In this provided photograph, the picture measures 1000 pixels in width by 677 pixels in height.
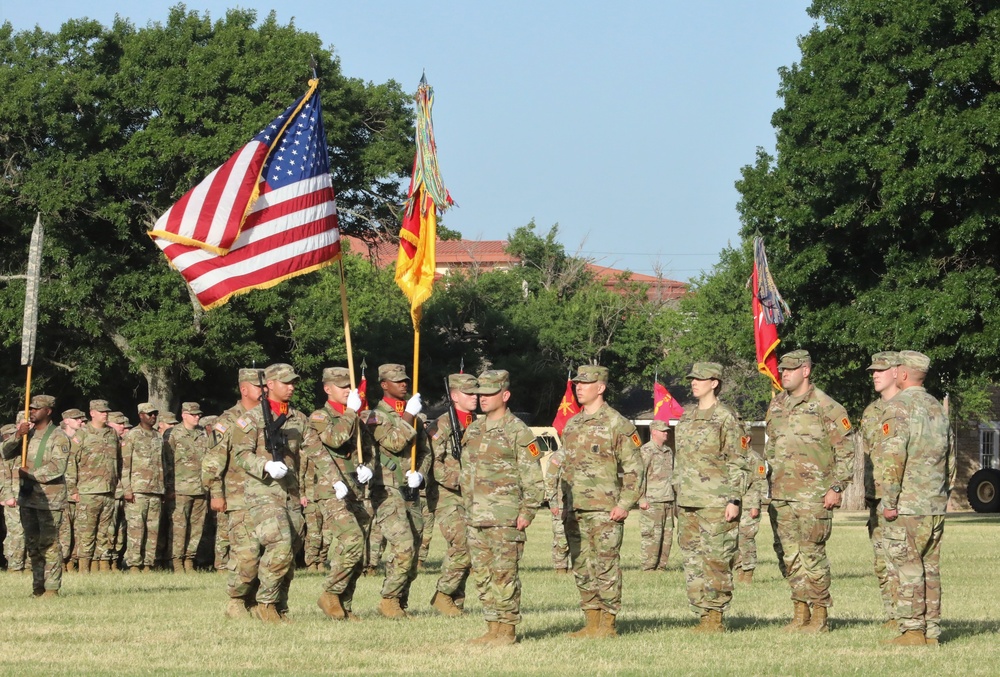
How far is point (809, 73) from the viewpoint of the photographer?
34.7 meters

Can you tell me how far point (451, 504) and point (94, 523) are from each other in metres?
7.15

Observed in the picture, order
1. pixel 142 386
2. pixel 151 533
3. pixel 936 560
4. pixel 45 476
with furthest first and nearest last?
pixel 142 386
pixel 151 533
pixel 45 476
pixel 936 560

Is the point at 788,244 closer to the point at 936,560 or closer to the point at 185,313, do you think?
the point at 185,313

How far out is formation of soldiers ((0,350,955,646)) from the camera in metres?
11.7

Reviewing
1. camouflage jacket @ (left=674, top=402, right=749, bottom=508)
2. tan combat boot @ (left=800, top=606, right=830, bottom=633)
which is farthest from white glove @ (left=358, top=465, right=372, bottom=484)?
tan combat boot @ (left=800, top=606, right=830, bottom=633)

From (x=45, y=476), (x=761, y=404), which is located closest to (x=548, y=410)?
(x=761, y=404)

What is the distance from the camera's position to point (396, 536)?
13.4m

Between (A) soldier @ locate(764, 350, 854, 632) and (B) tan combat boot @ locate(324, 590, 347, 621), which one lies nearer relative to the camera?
(A) soldier @ locate(764, 350, 854, 632)

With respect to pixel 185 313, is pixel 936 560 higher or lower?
lower

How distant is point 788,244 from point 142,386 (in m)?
18.4

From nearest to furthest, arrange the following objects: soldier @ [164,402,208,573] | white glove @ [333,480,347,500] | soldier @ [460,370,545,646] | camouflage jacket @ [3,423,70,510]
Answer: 1. soldier @ [460,370,545,646]
2. white glove @ [333,480,347,500]
3. camouflage jacket @ [3,423,70,510]
4. soldier @ [164,402,208,573]

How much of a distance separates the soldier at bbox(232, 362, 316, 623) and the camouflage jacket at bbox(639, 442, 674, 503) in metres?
8.34

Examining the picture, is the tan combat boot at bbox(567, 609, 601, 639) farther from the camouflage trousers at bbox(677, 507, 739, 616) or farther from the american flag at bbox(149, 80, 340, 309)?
the american flag at bbox(149, 80, 340, 309)

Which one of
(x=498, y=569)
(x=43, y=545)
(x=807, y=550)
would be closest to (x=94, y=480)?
(x=43, y=545)
